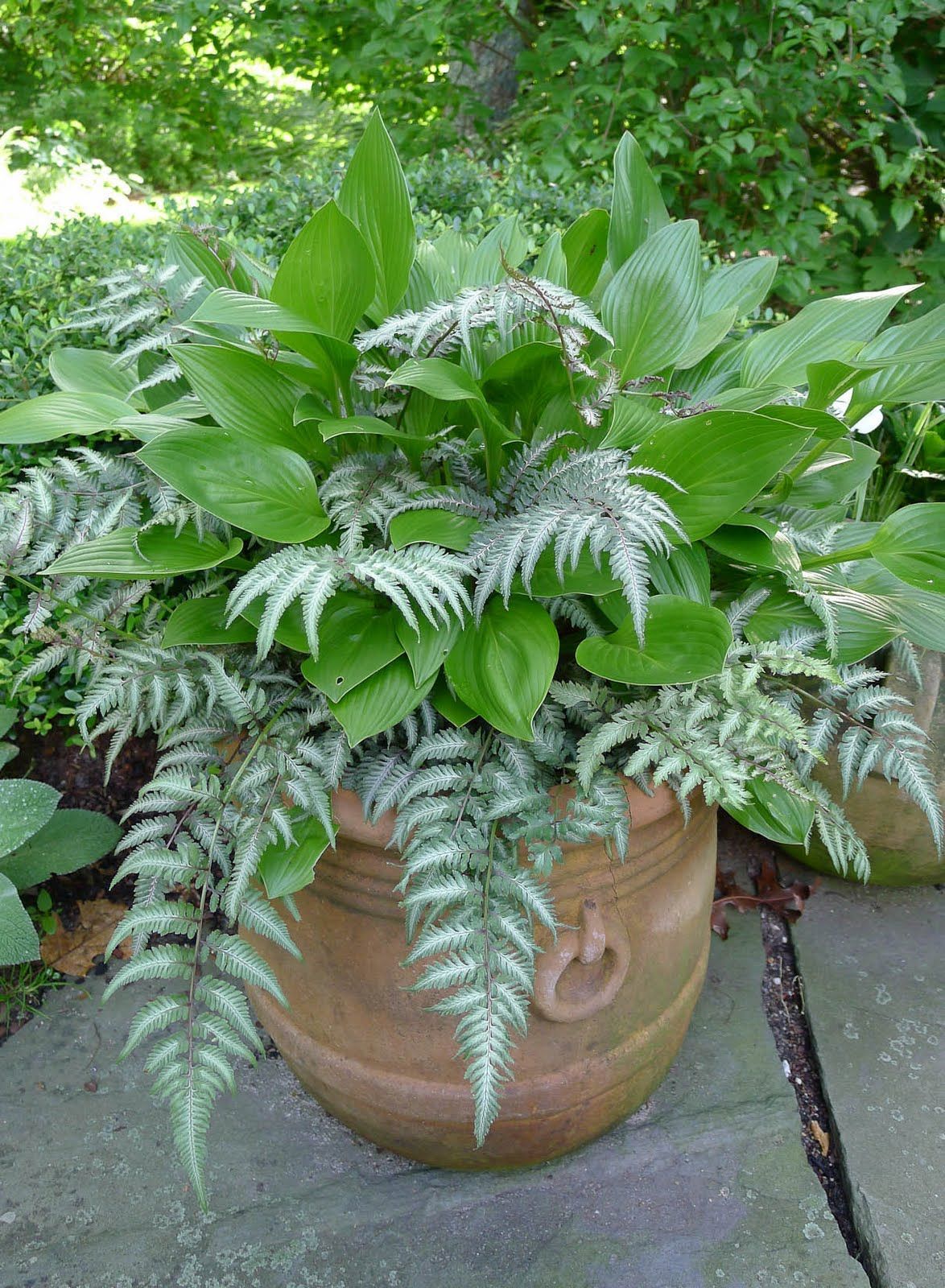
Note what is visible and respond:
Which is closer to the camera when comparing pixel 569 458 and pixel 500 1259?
pixel 569 458

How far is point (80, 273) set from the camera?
6.73ft

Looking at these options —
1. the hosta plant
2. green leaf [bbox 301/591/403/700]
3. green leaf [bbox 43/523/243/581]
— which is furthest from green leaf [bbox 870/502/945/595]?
green leaf [bbox 43/523/243/581]

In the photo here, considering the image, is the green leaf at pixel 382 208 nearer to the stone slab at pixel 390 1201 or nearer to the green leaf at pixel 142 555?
the green leaf at pixel 142 555

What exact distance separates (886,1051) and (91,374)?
1865 mm

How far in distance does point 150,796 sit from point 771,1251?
114 centimetres

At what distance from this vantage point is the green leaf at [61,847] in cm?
179

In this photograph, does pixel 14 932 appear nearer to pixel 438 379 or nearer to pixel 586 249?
pixel 438 379

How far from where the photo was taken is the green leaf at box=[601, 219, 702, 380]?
134 cm

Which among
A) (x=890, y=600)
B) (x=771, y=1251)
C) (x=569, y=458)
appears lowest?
(x=771, y=1251)

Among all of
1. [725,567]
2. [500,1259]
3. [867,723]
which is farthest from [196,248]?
[500,1259]

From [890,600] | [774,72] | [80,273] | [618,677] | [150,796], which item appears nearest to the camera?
[618,677]

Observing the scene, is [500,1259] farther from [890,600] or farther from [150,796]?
[890,600]

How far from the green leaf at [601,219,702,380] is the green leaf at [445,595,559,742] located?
1.35 feet

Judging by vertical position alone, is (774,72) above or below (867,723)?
above
